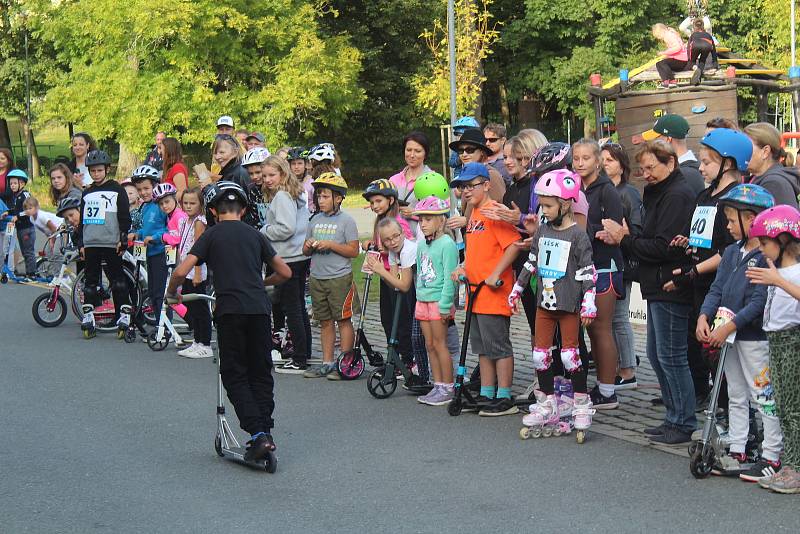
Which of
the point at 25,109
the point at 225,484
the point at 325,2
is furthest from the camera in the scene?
the point at 25,109

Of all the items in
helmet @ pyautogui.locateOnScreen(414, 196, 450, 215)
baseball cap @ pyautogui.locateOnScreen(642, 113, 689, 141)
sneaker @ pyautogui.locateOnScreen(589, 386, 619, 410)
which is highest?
baseball cap @ pyautogui.locateOnScreen(642, 113, 689, 141)

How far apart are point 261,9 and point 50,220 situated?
21.9 meters

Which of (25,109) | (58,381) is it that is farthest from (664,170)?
(25,109)

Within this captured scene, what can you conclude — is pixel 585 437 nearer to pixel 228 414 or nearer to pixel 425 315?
pixel 425 315

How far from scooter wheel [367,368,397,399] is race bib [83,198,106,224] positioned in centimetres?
462

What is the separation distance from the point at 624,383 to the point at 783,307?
3.35m

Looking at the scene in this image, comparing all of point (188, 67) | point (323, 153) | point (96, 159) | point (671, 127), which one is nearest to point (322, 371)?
point (323, 153)

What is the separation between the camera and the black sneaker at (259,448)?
7375 millimetres

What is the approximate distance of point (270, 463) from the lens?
24.4 feet

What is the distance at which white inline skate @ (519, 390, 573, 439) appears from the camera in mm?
8141

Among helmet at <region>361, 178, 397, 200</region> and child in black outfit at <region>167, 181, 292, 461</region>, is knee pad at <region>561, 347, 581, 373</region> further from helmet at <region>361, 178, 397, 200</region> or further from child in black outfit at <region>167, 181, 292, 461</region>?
helmet at <region>361, 178, 397, 200</region>

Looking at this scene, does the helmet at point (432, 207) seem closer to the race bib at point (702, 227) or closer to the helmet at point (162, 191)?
the race bib at point (702, 227)

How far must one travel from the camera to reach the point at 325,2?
42.3 m

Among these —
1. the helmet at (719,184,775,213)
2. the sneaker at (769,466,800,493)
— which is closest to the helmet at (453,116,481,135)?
the helmet at (719,184,775,213)
